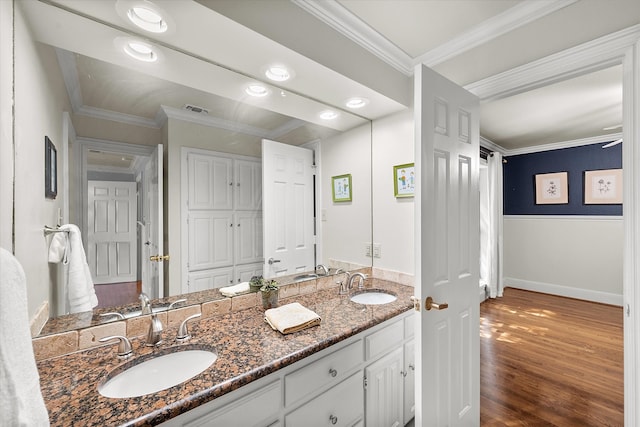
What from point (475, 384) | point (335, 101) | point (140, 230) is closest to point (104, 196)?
point (140, 230)

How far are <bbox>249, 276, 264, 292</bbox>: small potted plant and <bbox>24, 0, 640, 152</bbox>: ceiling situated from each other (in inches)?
34.5

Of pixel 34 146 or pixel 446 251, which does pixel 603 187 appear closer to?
pixel 446 251

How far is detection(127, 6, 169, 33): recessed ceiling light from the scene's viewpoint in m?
1.09

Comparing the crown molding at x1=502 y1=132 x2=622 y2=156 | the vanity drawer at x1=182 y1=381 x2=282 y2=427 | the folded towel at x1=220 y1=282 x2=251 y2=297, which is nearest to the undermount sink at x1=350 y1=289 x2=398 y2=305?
the folded towel at x1=220 y1=282 x2=251 y2=297

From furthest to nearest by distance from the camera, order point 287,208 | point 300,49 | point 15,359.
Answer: point 287,208
point 300,49
point 15,359

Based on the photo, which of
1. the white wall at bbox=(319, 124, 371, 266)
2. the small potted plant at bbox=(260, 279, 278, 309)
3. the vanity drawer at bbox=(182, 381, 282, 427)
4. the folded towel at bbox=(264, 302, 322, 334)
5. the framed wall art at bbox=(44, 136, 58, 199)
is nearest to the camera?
the vanity drawer at bbox=(182, 381, 282, 427)

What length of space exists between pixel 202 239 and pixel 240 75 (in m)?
0.93

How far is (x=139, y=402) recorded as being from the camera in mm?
786

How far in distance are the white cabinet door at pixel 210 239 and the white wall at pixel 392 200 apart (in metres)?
1.23

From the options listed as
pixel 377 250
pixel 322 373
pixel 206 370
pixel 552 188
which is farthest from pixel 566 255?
pixel 206 370

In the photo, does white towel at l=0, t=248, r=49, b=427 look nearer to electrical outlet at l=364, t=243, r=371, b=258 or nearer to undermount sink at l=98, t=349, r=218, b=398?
undermount sink at l=98, t=349, r=218, b=398

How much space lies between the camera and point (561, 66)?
145 centimetres

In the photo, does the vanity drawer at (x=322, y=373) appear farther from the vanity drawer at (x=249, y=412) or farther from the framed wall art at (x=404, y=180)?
the framed wall art at (x=404, y=180)

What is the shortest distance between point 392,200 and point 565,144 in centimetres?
417
